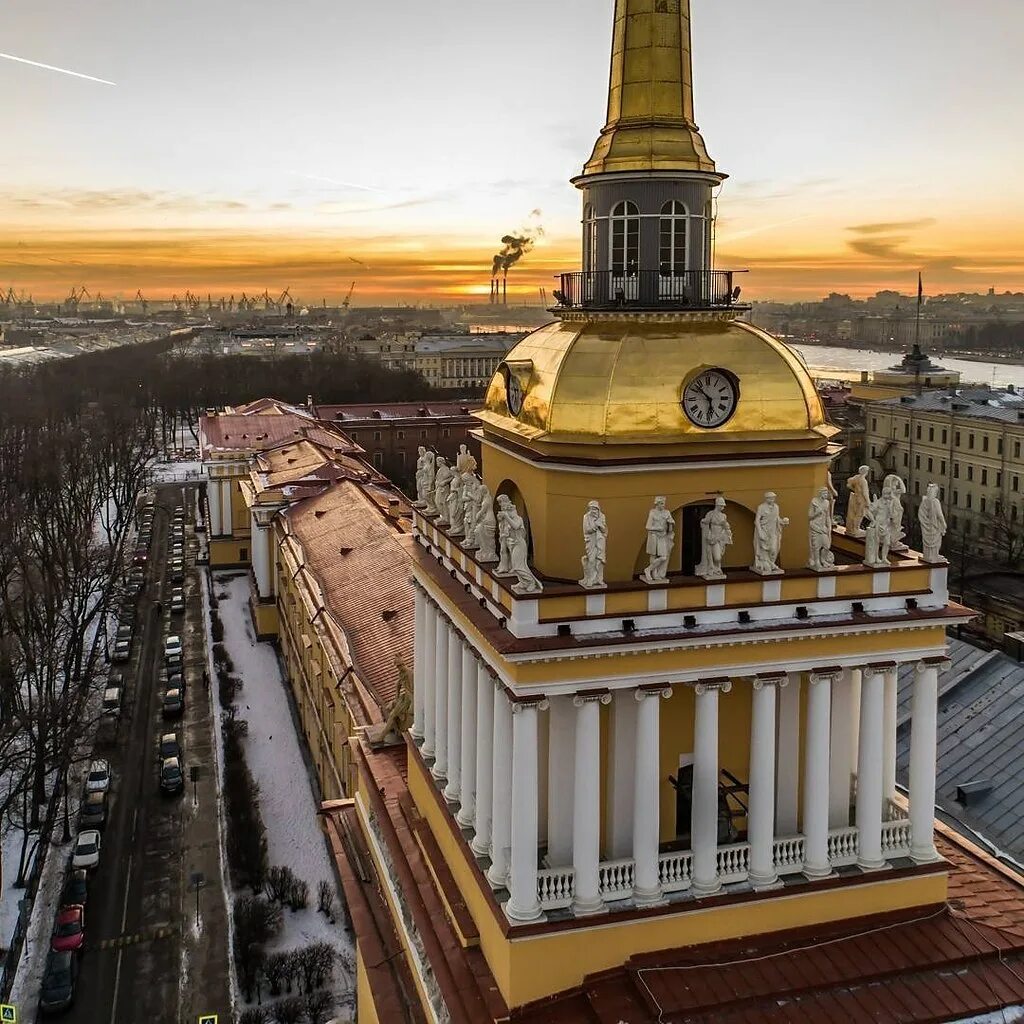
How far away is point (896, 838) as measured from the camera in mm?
19125

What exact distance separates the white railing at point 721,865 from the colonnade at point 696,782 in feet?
0.11

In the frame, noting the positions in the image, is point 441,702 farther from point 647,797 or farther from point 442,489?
point 647,797

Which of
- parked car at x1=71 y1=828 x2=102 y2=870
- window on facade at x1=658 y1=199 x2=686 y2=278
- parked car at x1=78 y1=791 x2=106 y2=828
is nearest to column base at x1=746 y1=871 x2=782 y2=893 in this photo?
window on facade at x1=658 y1=199 x2=686 y2=278

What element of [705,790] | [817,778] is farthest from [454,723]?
[817,778]

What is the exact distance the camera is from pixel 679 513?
1861 cm

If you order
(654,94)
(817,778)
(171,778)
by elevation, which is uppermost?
(654,94)

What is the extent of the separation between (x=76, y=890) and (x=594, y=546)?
27296mm

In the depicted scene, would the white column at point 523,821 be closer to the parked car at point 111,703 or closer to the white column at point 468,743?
the white column at point 468,743

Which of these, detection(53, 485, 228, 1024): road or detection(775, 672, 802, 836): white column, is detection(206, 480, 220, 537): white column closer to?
Answer: detection(53, 485, 228, 1024): road

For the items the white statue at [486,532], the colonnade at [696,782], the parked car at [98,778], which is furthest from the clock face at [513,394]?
the parked car at [98,778]

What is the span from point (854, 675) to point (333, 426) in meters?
87.8

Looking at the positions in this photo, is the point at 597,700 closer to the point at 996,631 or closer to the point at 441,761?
the point at 441,761

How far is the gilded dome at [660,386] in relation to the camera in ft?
58.4

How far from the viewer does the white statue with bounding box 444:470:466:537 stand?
20.9 m
